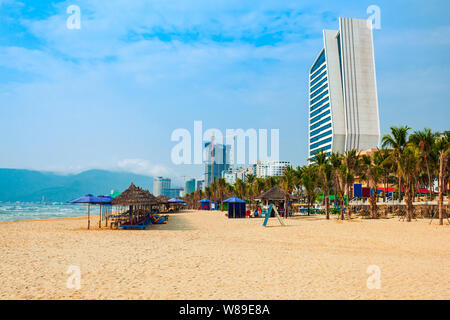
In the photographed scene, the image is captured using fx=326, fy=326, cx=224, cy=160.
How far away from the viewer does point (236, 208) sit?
35250mm

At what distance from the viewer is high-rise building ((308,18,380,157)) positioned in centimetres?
11912

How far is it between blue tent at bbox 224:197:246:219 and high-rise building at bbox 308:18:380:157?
91967 mm

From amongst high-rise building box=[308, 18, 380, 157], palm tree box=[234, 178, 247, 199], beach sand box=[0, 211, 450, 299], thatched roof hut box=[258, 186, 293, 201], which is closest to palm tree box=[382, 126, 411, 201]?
thatched roof hut box=[258, 186, 293, 201]

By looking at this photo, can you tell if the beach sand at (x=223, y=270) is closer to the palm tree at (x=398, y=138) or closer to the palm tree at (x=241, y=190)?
the palm tree at (x=398, y=138)

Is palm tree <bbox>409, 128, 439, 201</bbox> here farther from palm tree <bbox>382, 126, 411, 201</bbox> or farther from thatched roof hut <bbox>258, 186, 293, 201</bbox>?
thatched roof hut <bbox>258, 186, 293, 201</bbox>

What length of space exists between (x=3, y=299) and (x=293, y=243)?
1107cm

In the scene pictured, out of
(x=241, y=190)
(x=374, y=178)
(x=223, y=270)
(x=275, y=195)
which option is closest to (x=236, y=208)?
(x=275, y=195)

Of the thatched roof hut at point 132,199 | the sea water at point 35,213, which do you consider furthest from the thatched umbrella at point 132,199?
the sea water at point 35,213

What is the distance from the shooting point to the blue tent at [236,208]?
114 feet

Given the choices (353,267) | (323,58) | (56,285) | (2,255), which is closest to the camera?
(56,285)
